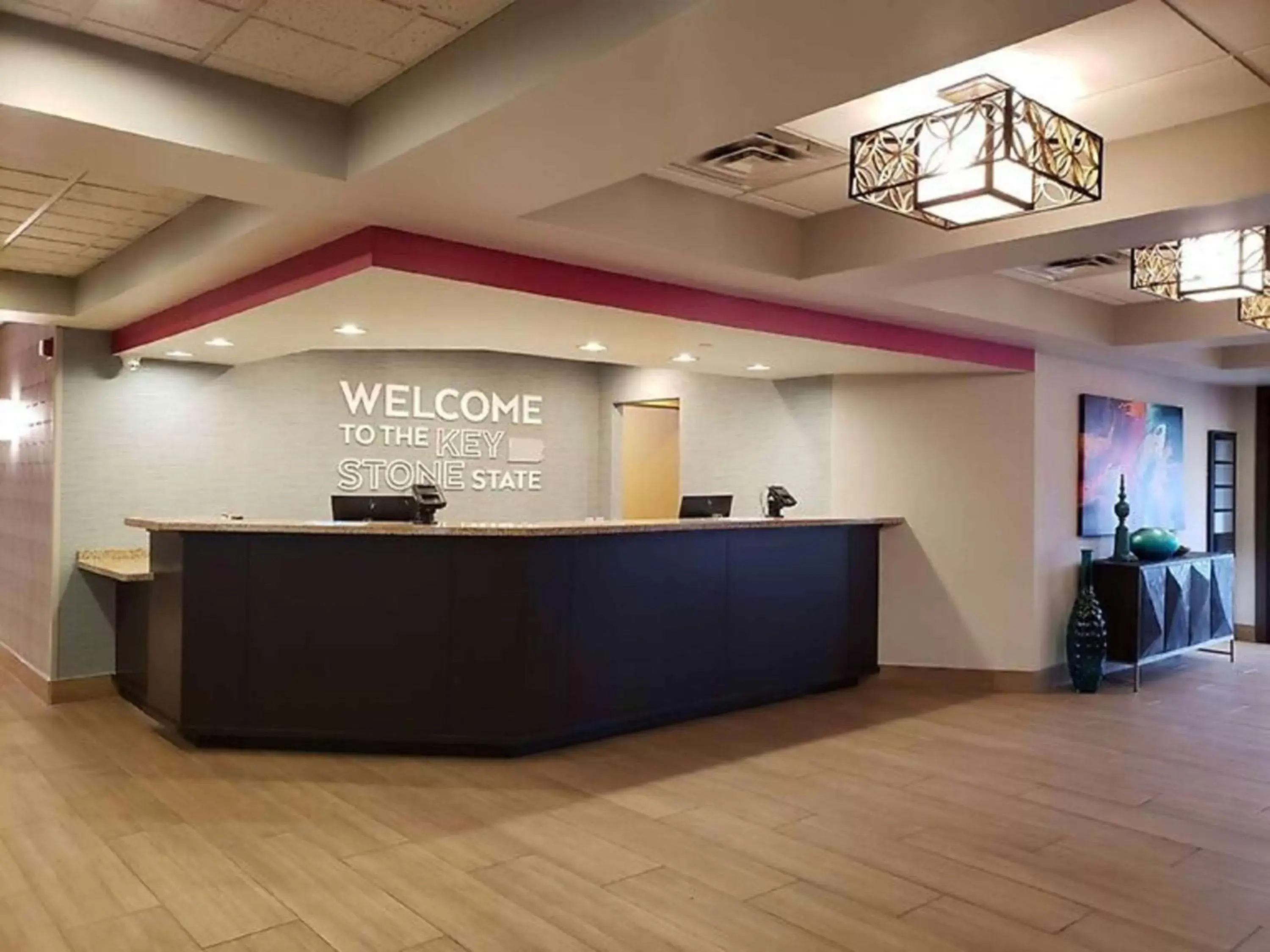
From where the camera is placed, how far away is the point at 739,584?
6324 millimetres

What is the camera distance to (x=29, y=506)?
23.4 ft

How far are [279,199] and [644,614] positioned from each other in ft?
10.1

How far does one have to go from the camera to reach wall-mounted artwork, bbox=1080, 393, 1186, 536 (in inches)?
302

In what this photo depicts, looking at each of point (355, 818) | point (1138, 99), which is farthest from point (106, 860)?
point (1138, 99)

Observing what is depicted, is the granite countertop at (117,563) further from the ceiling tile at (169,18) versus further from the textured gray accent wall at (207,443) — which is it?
the ceiling tile at (169,18)

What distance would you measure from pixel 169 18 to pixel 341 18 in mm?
492

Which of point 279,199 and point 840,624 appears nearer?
point 279,199

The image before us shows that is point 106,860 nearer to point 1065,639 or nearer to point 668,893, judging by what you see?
point 668,893

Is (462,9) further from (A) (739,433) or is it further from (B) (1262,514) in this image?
(B) (1262,514)

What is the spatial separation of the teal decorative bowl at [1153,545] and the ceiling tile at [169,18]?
7336 millimetres

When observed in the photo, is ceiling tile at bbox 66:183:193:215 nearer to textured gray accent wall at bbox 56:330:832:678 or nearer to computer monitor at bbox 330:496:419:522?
computer monitor at bbox 330:496:419:522

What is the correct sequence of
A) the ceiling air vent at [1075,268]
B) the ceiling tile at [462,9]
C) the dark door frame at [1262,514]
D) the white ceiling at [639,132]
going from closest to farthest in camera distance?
the white ceiling at [639,132], the ceiling tile at [462,9], the ceiling air vent at [1075,268], the dark door frame at [1262,514]

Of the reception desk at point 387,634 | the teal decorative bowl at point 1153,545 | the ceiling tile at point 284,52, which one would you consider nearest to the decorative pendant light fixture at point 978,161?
the ceiling tile at point 284,52

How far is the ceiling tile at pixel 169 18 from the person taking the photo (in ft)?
8.89
